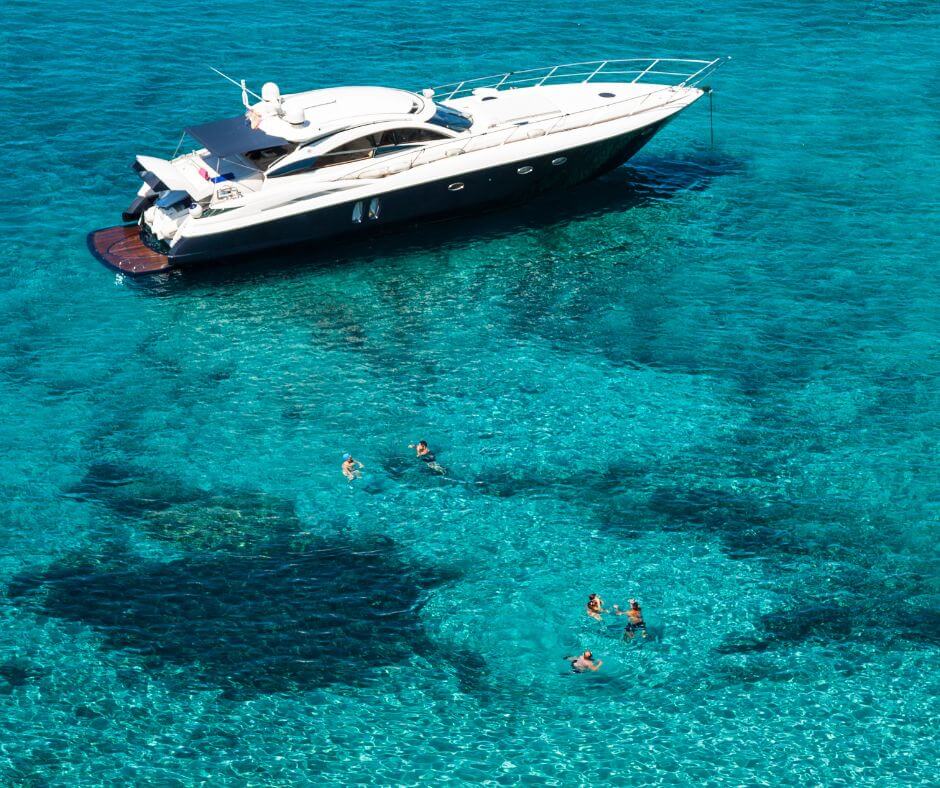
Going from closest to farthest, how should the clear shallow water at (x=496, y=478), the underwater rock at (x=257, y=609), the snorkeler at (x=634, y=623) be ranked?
the clear shallow water at (x=496, y=478)
the underwater rock at (x=257, y=609)
the snorkeler at (x=634, y=623)

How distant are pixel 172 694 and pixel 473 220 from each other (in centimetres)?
1759

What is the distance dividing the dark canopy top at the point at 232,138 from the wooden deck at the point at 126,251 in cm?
313

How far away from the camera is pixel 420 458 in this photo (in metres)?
23.8

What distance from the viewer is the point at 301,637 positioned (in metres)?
19.9

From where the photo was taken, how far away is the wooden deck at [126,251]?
2952 centimetres

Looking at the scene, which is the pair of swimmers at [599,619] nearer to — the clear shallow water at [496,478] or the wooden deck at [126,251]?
the clear shallow water at [496,478]

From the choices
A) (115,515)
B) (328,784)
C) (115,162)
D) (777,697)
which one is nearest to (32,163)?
(115,162)

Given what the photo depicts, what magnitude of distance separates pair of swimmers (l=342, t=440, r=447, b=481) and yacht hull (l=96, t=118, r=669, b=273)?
8.38 m

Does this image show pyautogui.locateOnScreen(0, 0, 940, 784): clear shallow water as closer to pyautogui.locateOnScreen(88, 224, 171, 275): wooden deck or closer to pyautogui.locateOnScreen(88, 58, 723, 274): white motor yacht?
pyautogui.locateOnScreen(88, 224, 171, 275): wooden deck

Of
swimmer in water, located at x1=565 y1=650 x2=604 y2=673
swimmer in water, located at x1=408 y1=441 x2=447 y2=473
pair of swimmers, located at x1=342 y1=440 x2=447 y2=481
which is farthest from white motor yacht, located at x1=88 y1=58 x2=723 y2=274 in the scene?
swimmer in water, located at x1=565 y1=650 x2=604 y2=673

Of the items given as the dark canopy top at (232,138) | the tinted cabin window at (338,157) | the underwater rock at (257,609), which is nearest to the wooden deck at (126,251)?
the dark canopy top at (232,138)

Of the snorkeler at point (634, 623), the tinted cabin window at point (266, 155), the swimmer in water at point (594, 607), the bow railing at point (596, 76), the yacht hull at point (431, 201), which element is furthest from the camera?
the bow railing at point (596, 76)

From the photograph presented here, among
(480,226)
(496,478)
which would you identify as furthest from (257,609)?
(480,226)

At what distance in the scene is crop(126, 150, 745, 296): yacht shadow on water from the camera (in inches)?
1181
